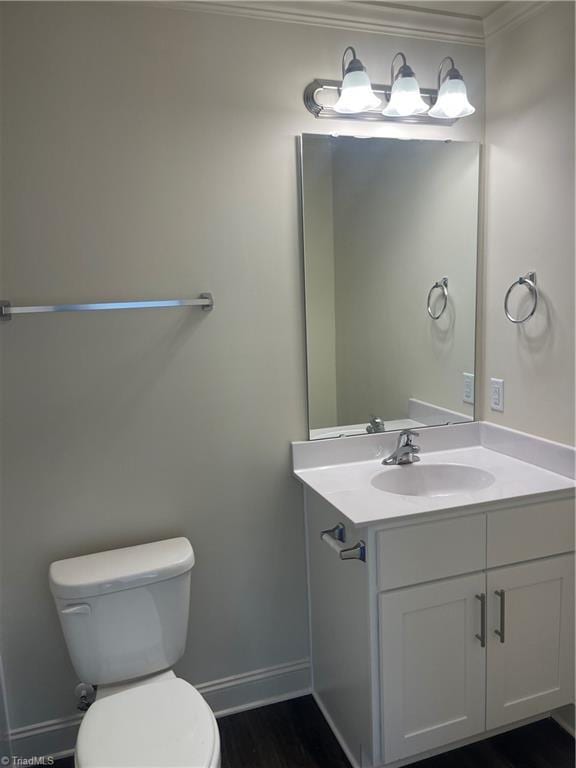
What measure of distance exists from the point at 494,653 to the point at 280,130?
72.1 inches

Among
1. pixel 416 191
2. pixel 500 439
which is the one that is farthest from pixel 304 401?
pixel 416 191

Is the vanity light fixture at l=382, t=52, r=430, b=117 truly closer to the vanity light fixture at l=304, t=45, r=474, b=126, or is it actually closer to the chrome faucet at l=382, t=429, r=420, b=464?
the vanity light fixture at l=304, t=45, r=474, b=126

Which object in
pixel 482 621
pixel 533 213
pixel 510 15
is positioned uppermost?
pixel 510 15

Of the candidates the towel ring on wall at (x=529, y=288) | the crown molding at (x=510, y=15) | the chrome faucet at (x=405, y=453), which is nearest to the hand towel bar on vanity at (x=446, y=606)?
the chrome faucet at (x=405, y=453)

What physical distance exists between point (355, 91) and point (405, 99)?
0.19 metres

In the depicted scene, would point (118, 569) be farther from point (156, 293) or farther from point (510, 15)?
point (510, 15)

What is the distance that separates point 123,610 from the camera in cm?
169

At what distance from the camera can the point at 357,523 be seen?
5.02ft

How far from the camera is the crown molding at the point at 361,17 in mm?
1812

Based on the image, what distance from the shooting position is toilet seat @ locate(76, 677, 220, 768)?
1.33 metres

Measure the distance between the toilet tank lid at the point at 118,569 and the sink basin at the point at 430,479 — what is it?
75 centimetres

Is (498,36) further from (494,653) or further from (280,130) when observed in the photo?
(494,653)

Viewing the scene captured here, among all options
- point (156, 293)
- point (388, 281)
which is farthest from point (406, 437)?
point (156, 293)

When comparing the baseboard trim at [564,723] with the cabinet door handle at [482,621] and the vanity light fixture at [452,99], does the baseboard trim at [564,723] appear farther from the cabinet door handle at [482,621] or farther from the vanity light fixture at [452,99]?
the vanity light fixture at [452,99]
